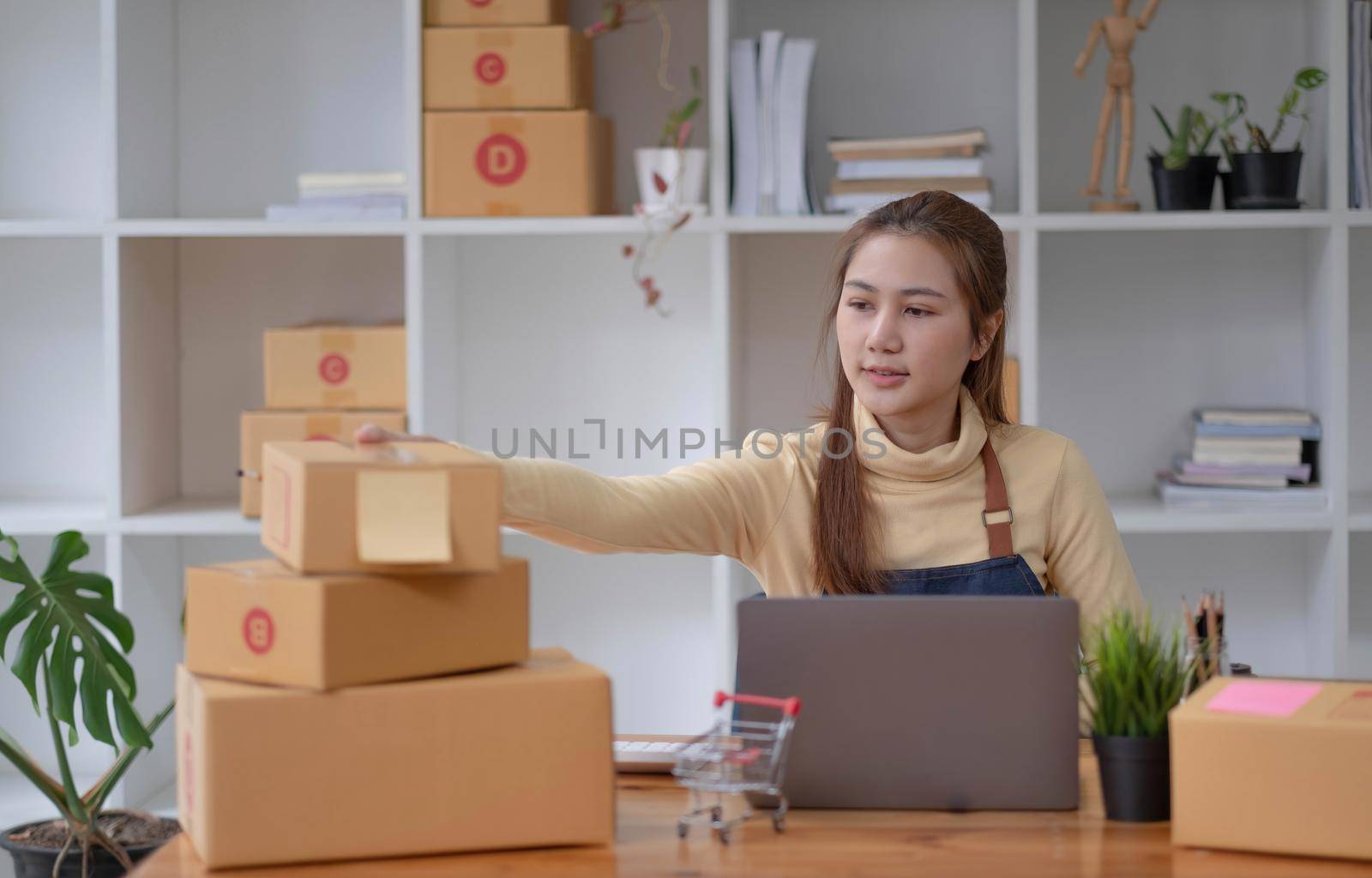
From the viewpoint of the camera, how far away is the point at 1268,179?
2689 mm

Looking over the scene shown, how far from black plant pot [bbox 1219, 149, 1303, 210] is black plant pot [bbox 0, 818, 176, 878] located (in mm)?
2298

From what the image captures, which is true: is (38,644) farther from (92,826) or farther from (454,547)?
(454,547)

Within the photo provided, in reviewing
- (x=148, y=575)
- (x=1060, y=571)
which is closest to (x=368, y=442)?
(x=1060, y=571)

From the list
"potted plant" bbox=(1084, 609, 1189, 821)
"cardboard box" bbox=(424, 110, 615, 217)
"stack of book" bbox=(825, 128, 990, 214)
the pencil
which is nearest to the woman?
A: the pencil

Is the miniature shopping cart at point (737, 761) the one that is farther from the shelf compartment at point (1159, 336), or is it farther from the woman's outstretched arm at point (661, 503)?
the shelf compartment at point (1159, 336)

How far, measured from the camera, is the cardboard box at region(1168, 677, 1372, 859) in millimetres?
1162

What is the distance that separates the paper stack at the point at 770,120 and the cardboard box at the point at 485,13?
38 cm

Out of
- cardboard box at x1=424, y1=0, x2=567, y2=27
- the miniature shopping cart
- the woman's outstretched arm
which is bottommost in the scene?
the miniature shopping cart

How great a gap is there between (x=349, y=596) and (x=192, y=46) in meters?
2.27

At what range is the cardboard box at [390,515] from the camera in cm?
120

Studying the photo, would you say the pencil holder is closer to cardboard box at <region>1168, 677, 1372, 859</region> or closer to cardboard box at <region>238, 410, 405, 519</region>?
cardboard box at <region>1168, 677, 1372, 859</region>

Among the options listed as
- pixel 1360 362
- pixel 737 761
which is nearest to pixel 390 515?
pixel 737 761

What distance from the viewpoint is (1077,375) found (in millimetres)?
3074

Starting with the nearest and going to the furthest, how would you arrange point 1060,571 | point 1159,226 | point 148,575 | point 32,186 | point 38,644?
point 1060,571, point 38,644, point 1159,226, point 148,575, point 32,186
